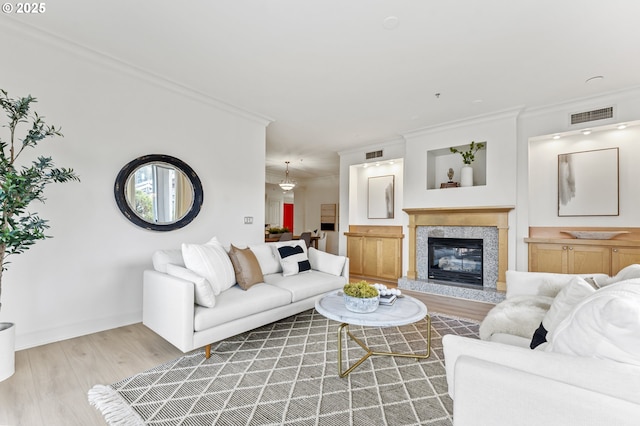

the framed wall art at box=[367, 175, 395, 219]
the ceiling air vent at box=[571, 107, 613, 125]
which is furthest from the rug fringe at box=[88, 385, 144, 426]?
the ceiling air vent at box=[571, 107, 613, 125]

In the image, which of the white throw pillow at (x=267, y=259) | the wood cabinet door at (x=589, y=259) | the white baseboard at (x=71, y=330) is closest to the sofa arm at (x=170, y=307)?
the white baseboard at (x=71, y=330)

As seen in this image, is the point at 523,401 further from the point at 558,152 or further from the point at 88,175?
the point at 558,152

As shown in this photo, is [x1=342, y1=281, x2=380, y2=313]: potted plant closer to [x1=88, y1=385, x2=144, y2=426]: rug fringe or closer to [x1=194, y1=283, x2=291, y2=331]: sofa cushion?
[x1=194, y1=283, x2=291, y2=331]: sofa cushion

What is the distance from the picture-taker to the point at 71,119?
8.87ft

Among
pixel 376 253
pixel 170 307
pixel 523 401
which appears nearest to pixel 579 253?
pixel 376 253

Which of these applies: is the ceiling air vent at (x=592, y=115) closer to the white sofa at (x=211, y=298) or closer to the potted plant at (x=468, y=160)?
the potted plant at (x=468, y=160)

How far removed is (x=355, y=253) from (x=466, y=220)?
2234 mm

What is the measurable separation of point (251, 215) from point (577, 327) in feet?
→ 12.9

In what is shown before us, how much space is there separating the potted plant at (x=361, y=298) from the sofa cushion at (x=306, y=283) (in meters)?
Result: 0.94

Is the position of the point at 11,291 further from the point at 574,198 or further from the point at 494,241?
the point at 574,198

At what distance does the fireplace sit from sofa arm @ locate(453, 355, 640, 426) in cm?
395

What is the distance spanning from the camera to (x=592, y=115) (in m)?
3.69

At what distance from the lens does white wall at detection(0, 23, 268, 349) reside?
2.47 meters

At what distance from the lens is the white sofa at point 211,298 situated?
2178 millimetres
